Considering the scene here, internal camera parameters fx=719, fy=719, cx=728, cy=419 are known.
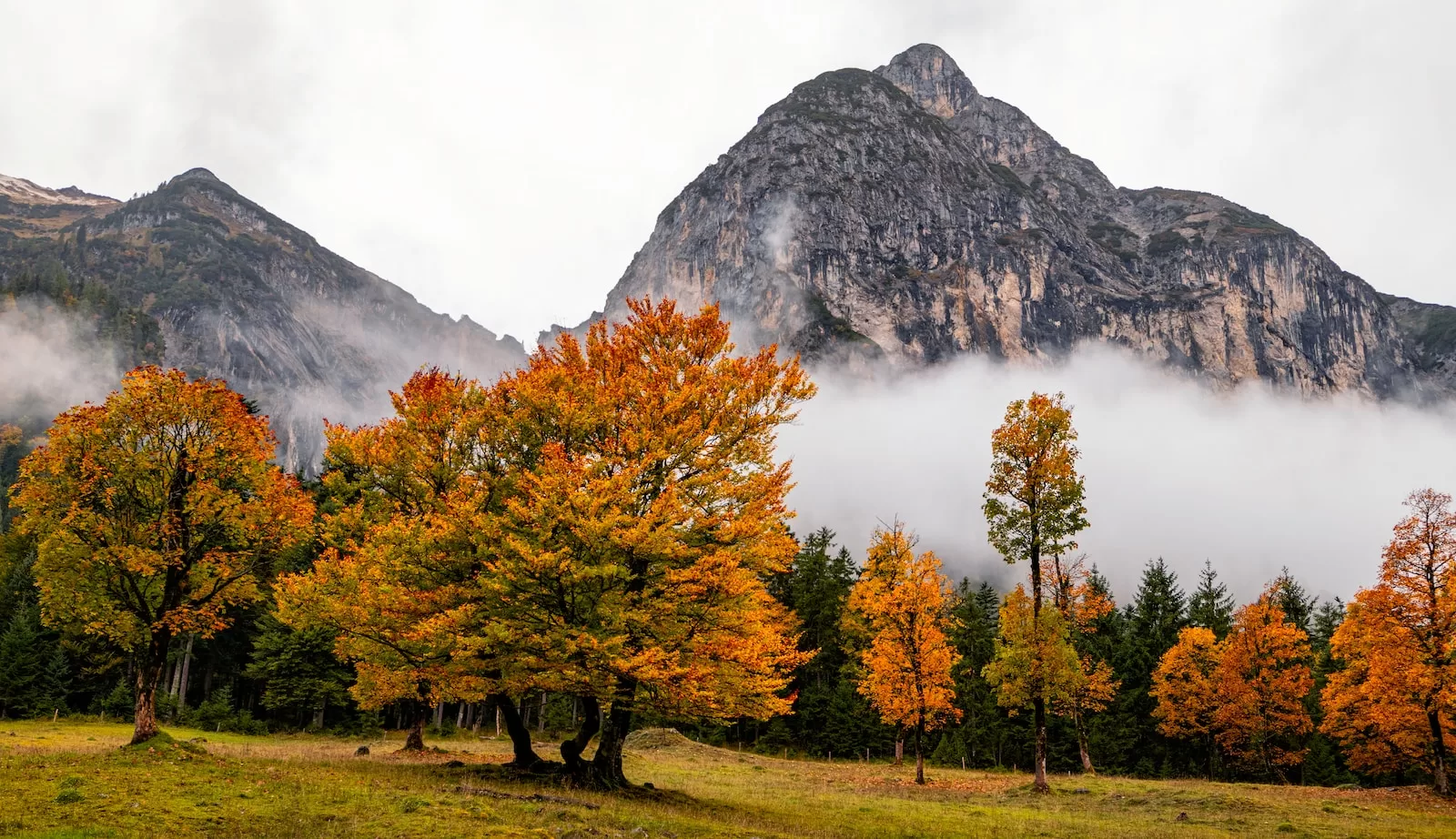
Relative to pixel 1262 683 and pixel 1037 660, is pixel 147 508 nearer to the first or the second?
pixel 1037 660

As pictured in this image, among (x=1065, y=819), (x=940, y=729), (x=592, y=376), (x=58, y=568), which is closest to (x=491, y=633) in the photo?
(x=592, y=376)

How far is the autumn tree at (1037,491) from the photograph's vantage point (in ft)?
91.4

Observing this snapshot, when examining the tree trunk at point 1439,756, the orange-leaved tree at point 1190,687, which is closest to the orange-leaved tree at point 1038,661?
the tree trunk at point 1439,756

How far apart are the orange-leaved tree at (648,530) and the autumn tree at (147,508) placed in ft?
28.5

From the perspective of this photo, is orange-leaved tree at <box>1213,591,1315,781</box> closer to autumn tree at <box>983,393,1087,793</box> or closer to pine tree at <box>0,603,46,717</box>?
autumn tree at <box>983,393,1087,793</box>

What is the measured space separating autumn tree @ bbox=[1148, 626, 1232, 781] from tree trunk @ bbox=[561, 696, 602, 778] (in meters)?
50.2

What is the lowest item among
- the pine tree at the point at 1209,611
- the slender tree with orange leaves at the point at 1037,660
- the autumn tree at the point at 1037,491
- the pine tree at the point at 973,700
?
the pine tree at the point at 973,700

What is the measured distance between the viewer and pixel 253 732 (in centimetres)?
4756

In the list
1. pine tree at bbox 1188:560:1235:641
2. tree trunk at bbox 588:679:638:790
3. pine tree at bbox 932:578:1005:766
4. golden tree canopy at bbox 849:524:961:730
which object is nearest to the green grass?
tree trunk at bbox 588:679:638:790

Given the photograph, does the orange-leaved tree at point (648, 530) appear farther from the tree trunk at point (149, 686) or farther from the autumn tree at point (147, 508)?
the tree trunk at point (149, 686)

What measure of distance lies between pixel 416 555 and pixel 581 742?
6743mm

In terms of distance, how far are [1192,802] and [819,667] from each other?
4729cm

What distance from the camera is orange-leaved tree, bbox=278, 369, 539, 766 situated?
18.9 meters

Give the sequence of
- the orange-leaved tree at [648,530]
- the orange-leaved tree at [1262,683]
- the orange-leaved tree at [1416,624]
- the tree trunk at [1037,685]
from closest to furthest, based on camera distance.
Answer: the orange-leaved tree at [648,530] → the tree trunk at [1037,685] → the orange-leaved tree at [1416,624] → the orange-leaved tree at [1262,683]
